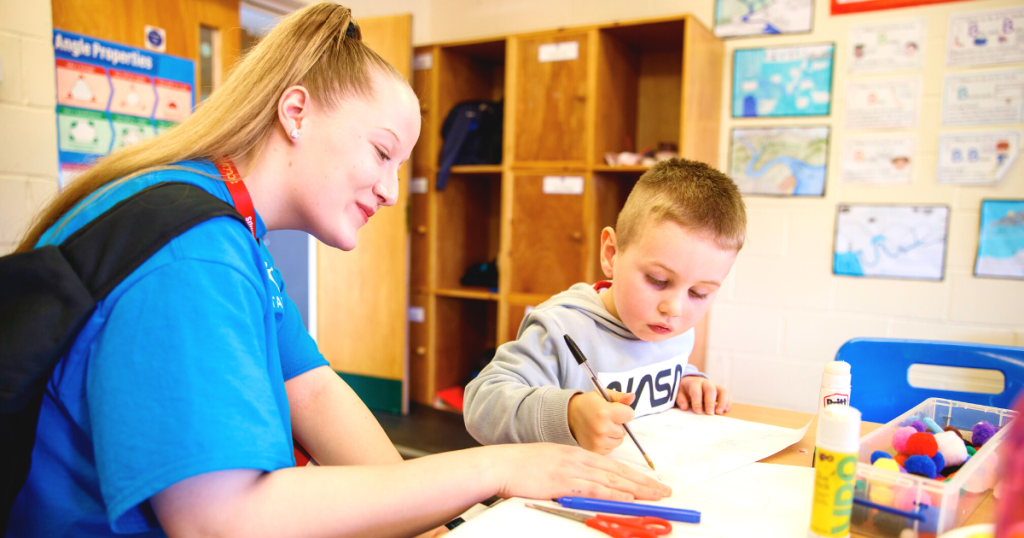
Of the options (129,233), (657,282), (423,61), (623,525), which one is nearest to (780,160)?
(423,61)

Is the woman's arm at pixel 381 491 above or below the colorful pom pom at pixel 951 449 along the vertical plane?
below

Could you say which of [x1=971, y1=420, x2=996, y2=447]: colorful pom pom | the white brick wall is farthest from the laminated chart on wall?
[x1=971, y1=420, x2=996, y2=447]: colorful pom pom

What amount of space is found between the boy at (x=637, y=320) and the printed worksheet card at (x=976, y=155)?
6.28 ft

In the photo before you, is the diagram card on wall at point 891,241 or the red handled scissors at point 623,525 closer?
the red handled scissors at point 623,525

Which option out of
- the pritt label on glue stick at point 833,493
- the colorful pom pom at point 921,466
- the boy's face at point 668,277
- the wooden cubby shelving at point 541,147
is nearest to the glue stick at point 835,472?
the pritt label on glue stick at point 833,493

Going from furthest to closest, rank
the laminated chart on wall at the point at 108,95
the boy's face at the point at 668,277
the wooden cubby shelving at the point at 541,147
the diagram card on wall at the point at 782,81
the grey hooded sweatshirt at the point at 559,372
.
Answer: the wooden cubby shelving at the point at 541,147
the diagram card on wall at the point at 782,81
the laminated chart on wall at the point at 108,95
the boy's face at the point at 668,277
the grey hooded sweatshirt at the point at 559,372

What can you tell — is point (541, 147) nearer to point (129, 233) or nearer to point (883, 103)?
point (883, 103)

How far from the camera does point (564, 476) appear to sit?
2.32 ft

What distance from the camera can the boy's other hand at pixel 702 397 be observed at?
1143mm

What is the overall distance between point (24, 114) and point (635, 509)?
1.97m

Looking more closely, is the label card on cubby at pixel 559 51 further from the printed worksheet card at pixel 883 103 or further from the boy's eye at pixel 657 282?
the boy's eye at pixel 657 282

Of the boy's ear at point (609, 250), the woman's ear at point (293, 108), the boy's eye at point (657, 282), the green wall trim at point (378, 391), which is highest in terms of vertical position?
the woman's ear at point (293, 108)

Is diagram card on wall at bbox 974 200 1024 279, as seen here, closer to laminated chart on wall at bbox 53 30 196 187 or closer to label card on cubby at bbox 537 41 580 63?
label card on cubby at bbox 537 41 580 63

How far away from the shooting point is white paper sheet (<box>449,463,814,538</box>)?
0.62 metres
